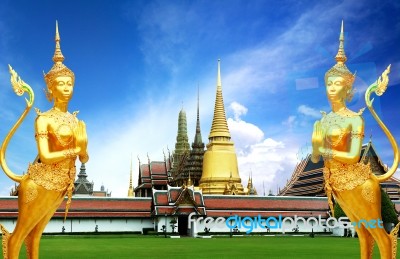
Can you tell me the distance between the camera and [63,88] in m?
9.91

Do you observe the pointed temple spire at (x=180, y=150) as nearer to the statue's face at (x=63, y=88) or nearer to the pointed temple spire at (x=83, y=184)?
the pointed temple spire at (x=83, y=184)

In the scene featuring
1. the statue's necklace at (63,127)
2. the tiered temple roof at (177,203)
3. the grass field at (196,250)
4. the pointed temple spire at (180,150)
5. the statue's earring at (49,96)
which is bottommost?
the grass field at (196,250)

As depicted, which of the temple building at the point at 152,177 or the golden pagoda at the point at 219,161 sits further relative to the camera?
the temple building at the point at 152,177

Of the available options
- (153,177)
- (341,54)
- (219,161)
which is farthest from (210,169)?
(341,54)

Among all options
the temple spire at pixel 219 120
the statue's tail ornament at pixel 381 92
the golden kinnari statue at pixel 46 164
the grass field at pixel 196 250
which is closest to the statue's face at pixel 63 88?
the golden kinnari statue at pixel 46 164

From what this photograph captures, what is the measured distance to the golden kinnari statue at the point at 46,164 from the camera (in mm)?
9469

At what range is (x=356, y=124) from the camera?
9.51 m

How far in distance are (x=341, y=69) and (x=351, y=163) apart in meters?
1.80

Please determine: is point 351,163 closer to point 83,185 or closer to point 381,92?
point 381,92

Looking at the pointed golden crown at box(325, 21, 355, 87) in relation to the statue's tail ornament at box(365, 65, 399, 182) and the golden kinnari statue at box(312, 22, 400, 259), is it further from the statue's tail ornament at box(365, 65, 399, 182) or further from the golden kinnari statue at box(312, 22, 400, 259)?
the statue's tail ornament at box(365, 65, 399, 182)

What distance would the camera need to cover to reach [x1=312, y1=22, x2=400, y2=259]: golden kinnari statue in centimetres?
945

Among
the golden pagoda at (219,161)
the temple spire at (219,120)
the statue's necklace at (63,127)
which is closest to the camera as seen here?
the statue's necklace at (63,127)

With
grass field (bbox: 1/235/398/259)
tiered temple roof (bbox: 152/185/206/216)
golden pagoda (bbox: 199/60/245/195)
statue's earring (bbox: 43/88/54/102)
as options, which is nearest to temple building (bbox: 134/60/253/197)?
golden pagoda (bbox: 199/60/245/195)

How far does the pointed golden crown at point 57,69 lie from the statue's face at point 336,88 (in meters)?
4.88
